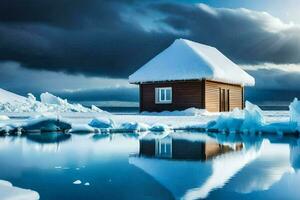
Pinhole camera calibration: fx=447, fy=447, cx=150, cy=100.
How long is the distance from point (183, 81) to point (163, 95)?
2.08 m

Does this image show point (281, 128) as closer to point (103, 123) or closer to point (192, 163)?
point (103, 123)

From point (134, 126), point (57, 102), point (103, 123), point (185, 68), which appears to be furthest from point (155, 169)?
point (57, 102)

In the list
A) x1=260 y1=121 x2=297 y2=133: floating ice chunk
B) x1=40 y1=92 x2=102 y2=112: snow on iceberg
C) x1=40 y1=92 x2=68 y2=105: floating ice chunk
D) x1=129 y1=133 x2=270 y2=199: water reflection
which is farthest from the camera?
x1=40 y1=92 x2=68 y2=105: floating ice chunk

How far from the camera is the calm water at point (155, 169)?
7.47 meters

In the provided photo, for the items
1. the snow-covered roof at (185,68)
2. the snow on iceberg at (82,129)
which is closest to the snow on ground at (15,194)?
the snow on iceberg at (82,129)

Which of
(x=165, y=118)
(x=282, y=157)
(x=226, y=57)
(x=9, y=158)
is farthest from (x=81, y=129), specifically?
(x=226, y=57)

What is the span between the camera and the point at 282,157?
1245cm

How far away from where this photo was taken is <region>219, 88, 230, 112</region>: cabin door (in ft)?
112

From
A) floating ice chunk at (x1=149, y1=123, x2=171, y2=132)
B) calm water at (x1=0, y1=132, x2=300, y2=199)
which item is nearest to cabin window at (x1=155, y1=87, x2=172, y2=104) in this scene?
floating ice chunk at (x1=149, y1=123, x2=171, y2=132)

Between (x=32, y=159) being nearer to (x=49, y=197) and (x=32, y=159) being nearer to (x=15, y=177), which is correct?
(x=15, y=177)

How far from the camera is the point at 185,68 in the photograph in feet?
102

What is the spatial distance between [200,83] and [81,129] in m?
11.0

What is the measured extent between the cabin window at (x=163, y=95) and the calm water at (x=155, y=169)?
1574cm

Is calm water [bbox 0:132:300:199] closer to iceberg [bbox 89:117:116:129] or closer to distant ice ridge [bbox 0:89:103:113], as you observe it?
iceberg [bbox 89:117:116:129]
